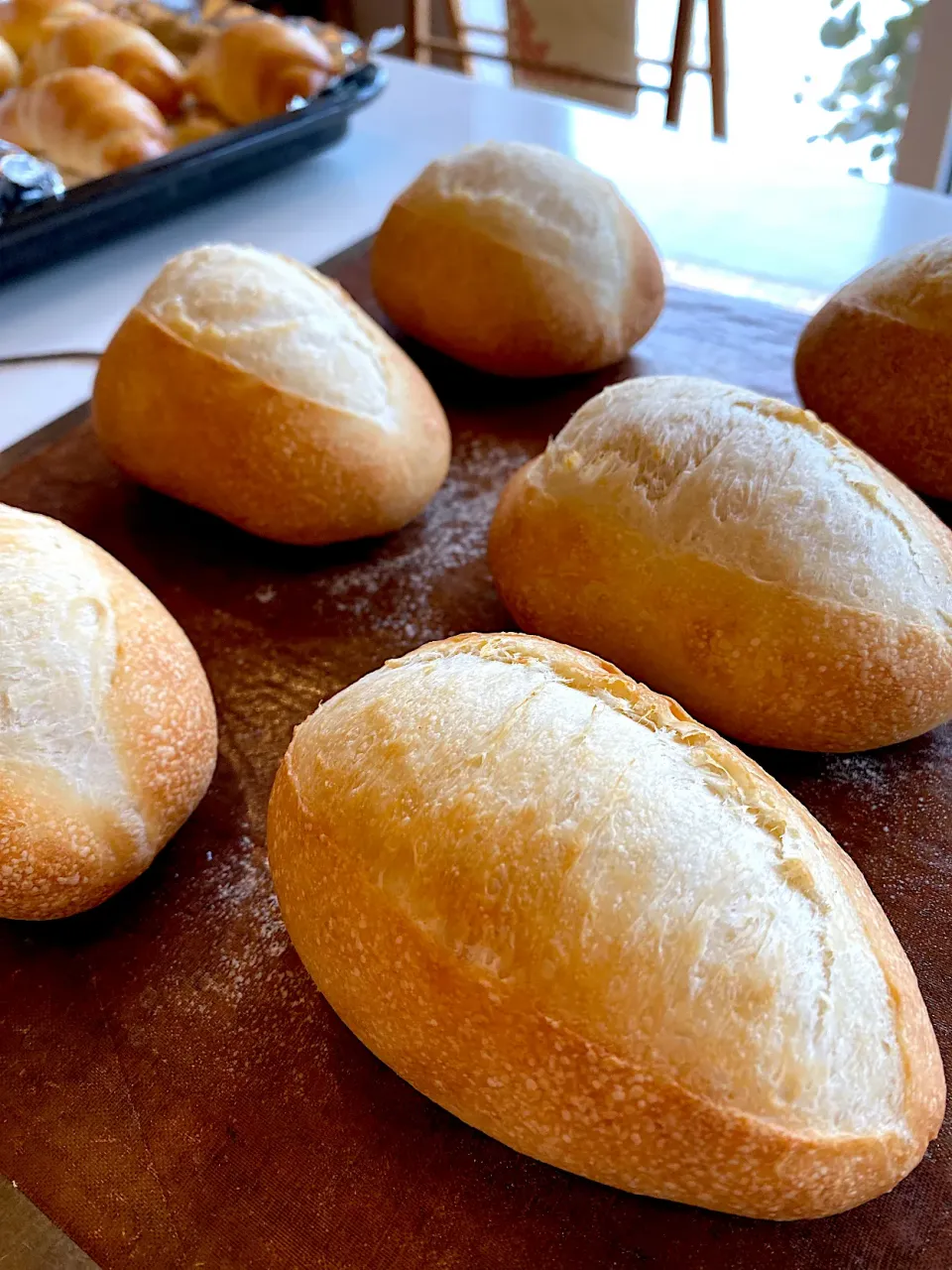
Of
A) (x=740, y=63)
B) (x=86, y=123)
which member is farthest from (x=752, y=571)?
(x=740, y=63)

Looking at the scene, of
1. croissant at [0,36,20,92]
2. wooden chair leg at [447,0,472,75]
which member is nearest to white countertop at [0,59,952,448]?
croissant at [0,36,20,92]

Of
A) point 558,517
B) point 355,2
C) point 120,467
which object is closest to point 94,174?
point 120,467

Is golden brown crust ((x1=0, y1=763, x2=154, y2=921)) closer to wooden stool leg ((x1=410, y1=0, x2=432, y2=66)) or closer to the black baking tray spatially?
the black baking tray

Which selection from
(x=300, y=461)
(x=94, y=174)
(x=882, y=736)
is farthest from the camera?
(x=94, y=174)

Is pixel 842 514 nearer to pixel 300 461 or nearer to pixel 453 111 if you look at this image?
pixel 300 461

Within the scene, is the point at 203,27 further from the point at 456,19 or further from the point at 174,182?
the point at 456,19

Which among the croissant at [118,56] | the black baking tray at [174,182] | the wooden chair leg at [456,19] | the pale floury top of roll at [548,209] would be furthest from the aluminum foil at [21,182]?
the wooden chair leg at [456,19]

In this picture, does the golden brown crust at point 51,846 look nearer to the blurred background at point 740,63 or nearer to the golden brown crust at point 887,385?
the golden brown crust at point 887,385
